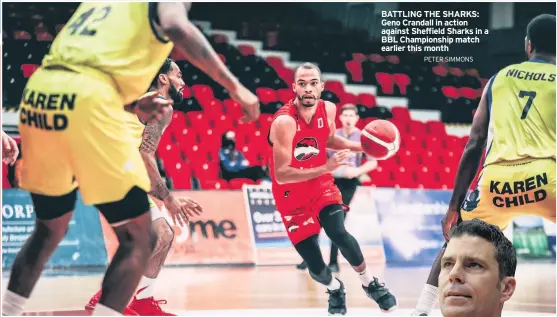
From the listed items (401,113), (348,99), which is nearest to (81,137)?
(348,99)

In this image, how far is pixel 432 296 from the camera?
5.57 m

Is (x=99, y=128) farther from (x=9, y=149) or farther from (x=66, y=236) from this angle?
(x=66, y=236)

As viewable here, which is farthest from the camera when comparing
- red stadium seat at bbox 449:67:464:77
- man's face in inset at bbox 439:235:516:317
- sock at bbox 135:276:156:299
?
red stadium seat at bbox 449:67:464:77

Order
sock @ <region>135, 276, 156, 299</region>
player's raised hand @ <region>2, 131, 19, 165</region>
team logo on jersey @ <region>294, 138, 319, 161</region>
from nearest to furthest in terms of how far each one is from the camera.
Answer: player's raised hand @ <region>2, 131, 19, 165</region> < sock @ <region>135, 276, 156, 299</region> < team logo on jersey @ <region>294, 138, 319, 161</region>

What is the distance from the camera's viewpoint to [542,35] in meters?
5.85

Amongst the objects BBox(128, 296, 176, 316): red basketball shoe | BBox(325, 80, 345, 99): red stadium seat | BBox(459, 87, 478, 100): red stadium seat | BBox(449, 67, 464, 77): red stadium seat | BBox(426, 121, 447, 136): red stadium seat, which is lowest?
BBox(128, 296, 176, 316): red basketball shoe

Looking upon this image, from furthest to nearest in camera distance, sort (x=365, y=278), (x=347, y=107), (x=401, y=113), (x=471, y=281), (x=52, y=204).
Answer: (x=401, y=113) → (x=347, y=107) → (x=365, y=278) → (x=52, y=204) → (x=471, y=281)

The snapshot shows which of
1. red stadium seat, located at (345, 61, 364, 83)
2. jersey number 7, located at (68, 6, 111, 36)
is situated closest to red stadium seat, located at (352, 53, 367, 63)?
red stadium seat, located at (345, 61, 364, 83)

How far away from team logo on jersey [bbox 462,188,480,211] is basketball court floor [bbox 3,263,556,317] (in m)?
Answer: 0.86

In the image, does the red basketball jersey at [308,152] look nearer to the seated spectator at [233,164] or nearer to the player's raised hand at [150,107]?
the seated spectator at [233,164]

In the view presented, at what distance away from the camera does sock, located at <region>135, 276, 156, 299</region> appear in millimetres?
5209

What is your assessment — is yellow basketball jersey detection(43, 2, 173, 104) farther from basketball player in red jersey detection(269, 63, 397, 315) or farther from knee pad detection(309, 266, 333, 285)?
knee pad detection(309, 266, 333, 285)

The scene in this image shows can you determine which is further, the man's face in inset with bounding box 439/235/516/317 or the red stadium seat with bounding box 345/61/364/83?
the red stadium seat with bounding box 345/61/364/83

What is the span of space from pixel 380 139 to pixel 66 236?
7.08 feet
